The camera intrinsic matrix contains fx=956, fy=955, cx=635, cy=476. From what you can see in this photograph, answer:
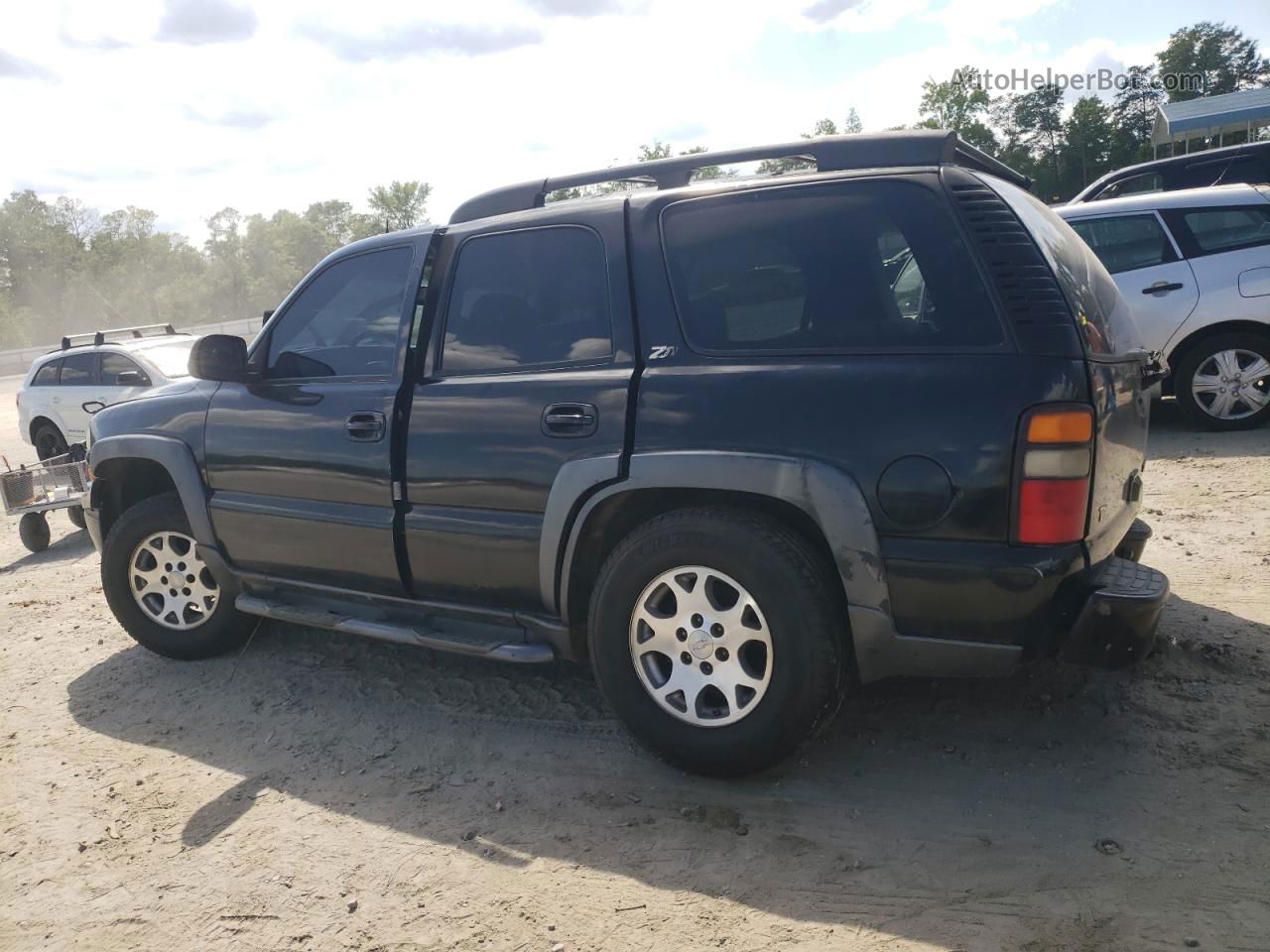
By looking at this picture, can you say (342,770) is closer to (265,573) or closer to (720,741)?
(265,573)

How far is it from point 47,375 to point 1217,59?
68.9 metres

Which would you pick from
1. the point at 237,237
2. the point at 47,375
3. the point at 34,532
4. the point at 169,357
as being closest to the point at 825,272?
the point at 34,532

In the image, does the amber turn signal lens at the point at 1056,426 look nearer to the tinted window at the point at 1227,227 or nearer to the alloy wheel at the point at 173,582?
the alloy wheel at the point at 173,582

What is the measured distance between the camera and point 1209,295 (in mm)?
7402

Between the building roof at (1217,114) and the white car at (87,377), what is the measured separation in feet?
73.4

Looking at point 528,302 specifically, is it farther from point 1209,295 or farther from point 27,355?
point 27,355

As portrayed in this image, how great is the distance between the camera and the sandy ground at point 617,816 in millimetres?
2576

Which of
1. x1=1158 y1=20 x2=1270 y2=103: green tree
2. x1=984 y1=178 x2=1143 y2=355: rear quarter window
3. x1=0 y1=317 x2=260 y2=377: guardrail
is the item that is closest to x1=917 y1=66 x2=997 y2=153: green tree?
x1=1158 y1=20 x2=1270 y2=103: green tree

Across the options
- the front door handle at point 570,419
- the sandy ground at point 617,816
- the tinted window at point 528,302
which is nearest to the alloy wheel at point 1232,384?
the sandy ground at point 617,816

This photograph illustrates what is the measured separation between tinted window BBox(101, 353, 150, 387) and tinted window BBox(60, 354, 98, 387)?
200 mm

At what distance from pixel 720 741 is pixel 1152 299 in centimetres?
634

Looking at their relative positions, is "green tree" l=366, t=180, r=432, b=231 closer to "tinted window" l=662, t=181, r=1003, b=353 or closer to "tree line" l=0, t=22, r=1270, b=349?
"tree line" l=0, t=22, r=1270, b=349

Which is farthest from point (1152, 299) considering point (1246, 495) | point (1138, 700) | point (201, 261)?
point (201, 261)

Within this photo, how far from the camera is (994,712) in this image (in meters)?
3.55
